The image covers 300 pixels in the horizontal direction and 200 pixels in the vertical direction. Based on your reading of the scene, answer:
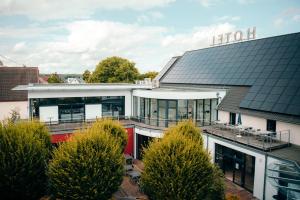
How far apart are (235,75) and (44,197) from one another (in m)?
21.6

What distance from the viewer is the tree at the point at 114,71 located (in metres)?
61.6

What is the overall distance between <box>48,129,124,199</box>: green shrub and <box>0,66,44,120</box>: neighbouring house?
928 inches

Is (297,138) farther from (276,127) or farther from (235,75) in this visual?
(235,75)

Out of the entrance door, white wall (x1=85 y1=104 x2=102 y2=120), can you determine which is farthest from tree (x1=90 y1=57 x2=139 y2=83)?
the entrance door

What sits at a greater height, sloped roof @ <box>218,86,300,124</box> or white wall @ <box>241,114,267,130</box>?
sloped roof @ <box>218,86,300,124</box>

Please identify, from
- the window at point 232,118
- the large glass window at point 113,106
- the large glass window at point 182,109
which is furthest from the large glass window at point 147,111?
the window at point 232,118

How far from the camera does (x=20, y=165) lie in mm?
13930

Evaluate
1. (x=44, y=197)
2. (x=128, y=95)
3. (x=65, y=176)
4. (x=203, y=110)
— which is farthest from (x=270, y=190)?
(x=128, y=95)

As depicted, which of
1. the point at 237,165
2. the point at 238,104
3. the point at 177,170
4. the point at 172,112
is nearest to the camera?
the point at 177,170

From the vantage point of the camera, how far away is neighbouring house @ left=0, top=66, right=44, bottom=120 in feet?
119

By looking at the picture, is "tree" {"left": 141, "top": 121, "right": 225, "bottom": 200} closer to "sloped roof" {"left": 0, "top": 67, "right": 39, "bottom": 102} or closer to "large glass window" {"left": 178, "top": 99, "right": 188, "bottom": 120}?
"large glass window" {"left": 178, "top": 99, "right": 188, "bottom": 120}

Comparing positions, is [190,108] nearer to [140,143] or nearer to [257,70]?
[140,143]

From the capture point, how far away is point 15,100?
1447 inches

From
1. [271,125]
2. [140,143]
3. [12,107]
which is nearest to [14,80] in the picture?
[12,107]
